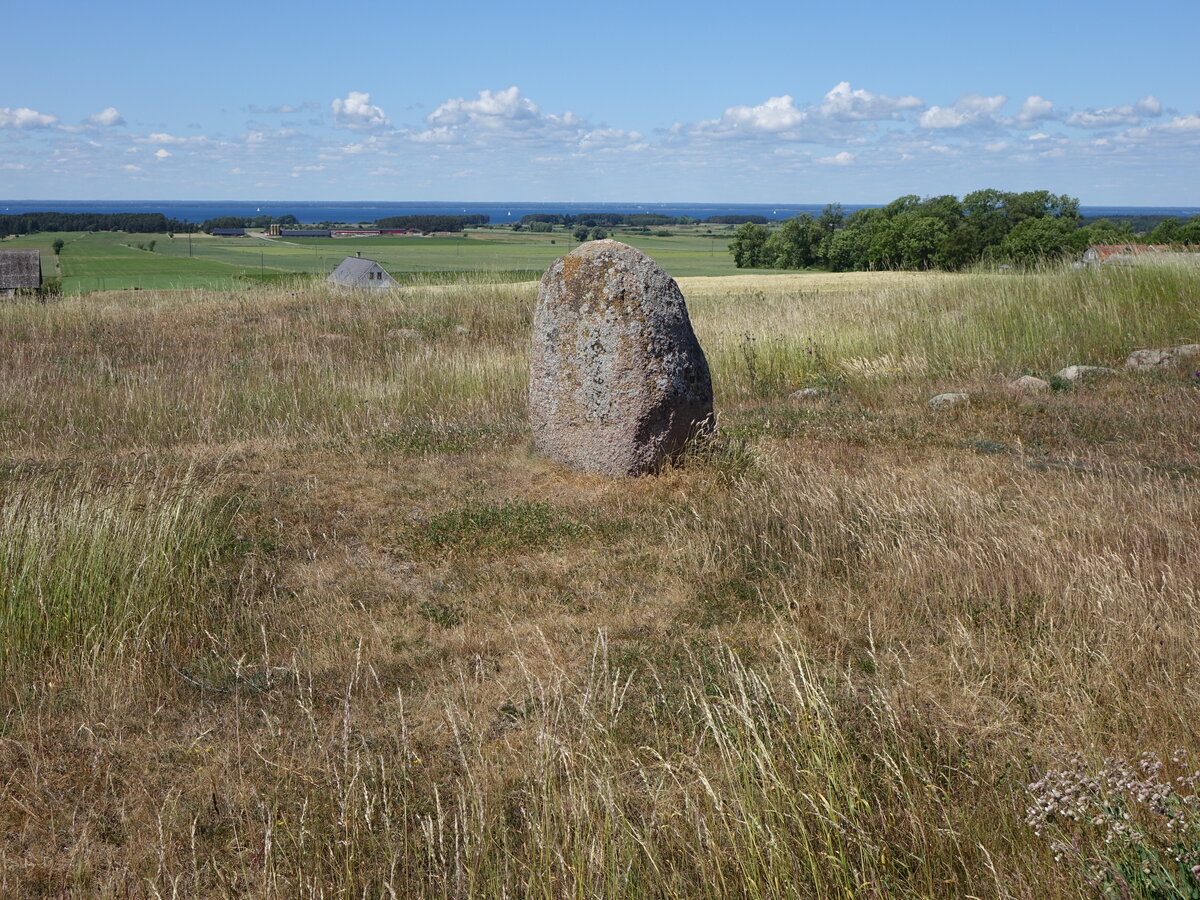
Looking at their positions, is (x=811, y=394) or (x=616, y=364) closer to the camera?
(x=616, y=364)

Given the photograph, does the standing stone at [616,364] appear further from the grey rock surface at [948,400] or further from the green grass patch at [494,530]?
the grey rock surface at [948,400]

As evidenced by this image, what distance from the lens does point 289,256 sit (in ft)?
285

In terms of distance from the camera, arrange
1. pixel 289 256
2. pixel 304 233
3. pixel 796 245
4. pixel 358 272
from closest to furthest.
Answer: pixel 358 272 → pixel 796 245 → pixel 289 256 → pixel 304 233

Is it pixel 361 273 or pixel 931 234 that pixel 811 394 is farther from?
pixel 931 234

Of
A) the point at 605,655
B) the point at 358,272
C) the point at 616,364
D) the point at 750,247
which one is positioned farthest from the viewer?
the point at 750,247

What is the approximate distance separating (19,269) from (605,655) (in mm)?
35541

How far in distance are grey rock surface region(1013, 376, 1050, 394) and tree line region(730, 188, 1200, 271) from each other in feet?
139

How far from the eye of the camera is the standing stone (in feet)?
26.6

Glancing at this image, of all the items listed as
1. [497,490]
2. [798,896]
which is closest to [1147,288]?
[497,490]

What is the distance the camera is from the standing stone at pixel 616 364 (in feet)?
26.6

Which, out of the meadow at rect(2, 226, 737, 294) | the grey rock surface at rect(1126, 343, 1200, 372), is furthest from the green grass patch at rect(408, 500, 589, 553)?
the meadow at rect(2, 226, 737, 294)

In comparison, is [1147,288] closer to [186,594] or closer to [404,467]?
[404,467]

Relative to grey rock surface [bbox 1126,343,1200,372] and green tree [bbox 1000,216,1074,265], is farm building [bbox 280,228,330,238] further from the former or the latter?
grey rock surface [bbox 1126,343,1200,372]

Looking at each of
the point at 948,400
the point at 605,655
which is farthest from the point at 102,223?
the point at 605,655
